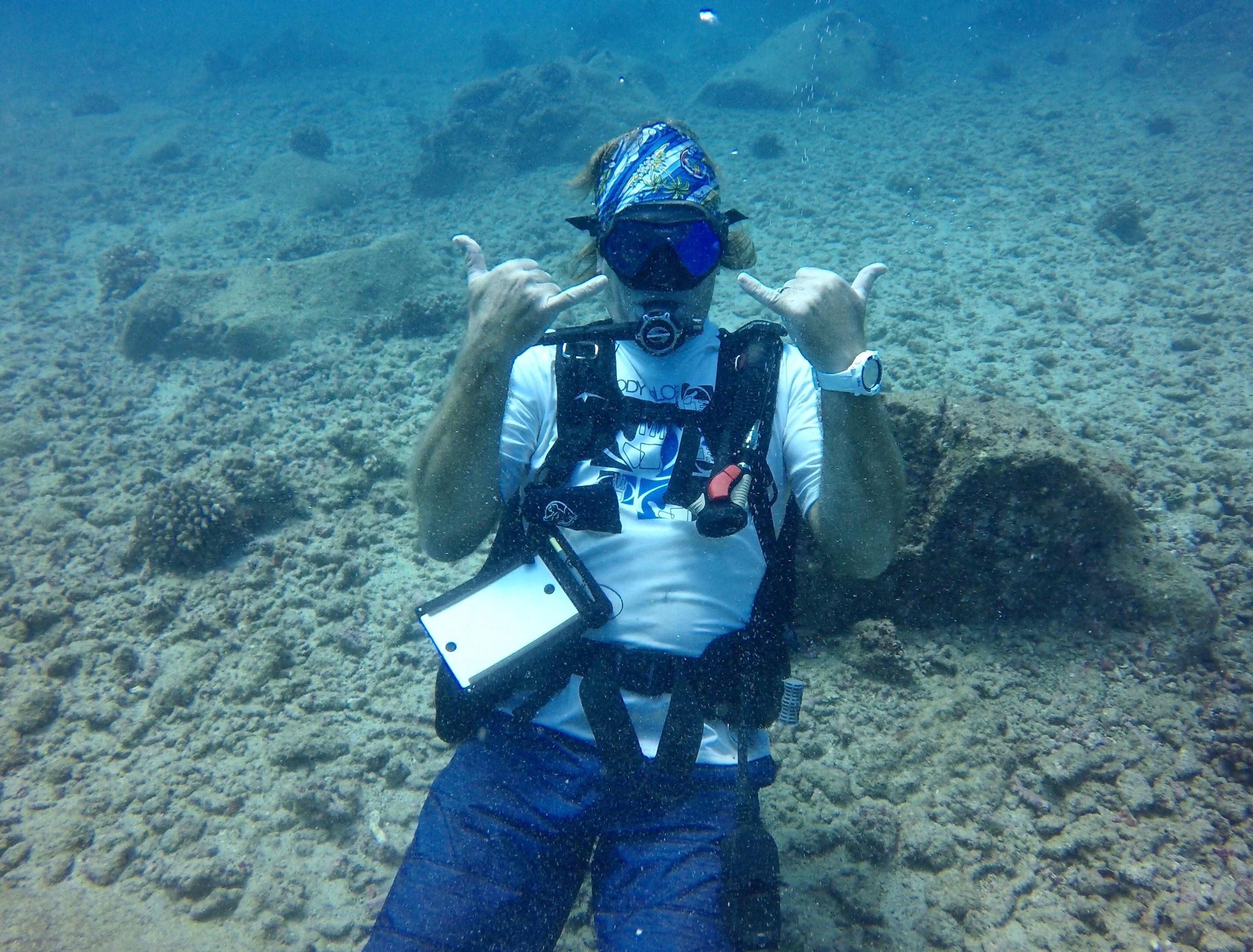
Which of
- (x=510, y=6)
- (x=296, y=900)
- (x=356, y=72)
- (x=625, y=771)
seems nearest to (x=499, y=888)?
(x=625, y=771)

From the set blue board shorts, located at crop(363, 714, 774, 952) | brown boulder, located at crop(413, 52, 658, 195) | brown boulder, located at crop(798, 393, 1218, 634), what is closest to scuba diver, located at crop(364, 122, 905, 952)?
blue board shorts, located at crop(363, 714, 774, 952)

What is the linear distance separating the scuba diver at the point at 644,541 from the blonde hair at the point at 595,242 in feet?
1.26

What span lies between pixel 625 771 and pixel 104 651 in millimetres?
3873

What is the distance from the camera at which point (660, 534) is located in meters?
2.25

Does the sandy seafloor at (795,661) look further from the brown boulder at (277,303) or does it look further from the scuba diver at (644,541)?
the scuba diver at (644,541)

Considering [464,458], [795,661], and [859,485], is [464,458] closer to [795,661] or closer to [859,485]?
[859,485]

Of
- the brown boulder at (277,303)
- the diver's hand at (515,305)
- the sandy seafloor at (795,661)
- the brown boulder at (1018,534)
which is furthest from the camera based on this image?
the brown boulder at (277,303)

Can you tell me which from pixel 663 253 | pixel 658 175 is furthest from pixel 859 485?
pixel 658 175

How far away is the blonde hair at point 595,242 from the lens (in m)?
2.89

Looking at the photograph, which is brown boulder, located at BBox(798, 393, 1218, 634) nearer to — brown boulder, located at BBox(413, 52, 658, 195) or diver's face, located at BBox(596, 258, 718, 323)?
diver's face, located at BBox(596, 258, 718, 323)

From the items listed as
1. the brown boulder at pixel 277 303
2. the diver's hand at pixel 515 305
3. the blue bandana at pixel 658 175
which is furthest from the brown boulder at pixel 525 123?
the diver's hand at pixel 515 305

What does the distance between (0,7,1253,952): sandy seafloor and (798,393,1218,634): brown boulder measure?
174 millimetres

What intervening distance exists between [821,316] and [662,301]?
744mm

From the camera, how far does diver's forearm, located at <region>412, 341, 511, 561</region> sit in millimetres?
2107
